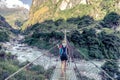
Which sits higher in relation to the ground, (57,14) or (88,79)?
(57,14)

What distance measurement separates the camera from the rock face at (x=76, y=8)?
11803 centimetres

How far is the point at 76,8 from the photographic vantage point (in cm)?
14962

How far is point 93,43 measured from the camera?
63.2 metres

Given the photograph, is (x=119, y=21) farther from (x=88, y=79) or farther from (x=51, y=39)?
(x=88, y=79)

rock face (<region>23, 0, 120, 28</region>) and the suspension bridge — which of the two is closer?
the suspension bridge

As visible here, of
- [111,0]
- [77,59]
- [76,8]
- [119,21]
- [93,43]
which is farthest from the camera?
[76,8]

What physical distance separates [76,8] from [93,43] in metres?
88.2

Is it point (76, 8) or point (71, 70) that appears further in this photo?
point (76, 8)

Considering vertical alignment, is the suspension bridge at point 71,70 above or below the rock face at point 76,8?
below

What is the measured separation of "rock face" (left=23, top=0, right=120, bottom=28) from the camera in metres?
118

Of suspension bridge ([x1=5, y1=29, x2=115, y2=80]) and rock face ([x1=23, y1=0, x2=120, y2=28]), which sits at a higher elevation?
rock face ([x1=23, y1=0, x2=120, y2=28])

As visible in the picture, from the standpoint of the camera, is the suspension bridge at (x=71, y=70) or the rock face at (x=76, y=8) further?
the rock face at (x=76, y=8)

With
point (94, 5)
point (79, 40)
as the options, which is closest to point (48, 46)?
point (79, 40)

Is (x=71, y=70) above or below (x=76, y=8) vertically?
below
